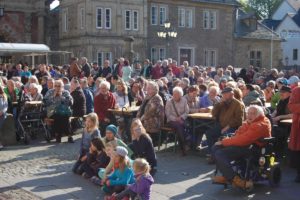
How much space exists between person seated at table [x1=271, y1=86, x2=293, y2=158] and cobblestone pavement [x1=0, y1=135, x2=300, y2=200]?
1.68 ft

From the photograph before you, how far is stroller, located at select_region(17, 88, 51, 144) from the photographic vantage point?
1414 cm

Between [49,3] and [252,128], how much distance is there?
40.4m

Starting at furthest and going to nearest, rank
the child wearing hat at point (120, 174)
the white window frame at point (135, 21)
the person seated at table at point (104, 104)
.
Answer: the white window frame at point (135, 21)
the person seated at table at point (104, 104)
the child wearing hat at point (120, 174)

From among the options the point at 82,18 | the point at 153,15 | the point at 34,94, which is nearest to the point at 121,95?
the point at 34,94

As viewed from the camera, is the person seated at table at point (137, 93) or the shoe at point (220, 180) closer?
the shoe at point (220, 180)

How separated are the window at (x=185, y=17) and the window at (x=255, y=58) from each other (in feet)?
28.8

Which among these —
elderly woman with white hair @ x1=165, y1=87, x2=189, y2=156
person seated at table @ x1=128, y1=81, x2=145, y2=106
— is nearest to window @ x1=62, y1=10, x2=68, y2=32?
person seated at table @ x1=128, y1=81, x2=145, y2=106

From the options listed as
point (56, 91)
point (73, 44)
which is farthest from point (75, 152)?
point (73, 44)

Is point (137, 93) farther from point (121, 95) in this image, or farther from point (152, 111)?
point (152, 111)

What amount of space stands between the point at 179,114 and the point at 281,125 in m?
2.38

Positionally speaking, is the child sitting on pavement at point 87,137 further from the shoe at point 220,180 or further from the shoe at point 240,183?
the shoe at point 240,183

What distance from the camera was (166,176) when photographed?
33.2ft

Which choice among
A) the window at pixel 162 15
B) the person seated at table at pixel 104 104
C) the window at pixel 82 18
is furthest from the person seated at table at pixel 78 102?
the window at pixel 162 15

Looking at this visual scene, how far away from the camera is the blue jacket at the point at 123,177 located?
27.0ft
